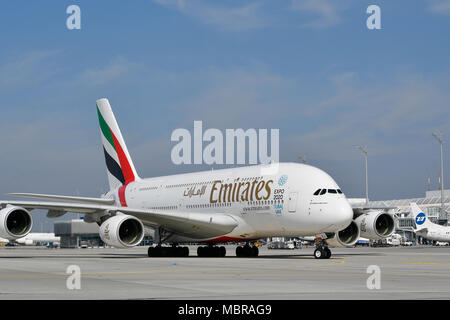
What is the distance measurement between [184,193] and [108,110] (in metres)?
10.2

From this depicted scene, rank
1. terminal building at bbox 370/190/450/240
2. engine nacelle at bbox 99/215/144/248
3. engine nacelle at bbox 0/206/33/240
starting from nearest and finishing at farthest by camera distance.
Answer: engine nacelle at bbox 0/206/33/240
engine nacelle at bbox 99/215/144/248
terminal building at bbox 370/190/450/240

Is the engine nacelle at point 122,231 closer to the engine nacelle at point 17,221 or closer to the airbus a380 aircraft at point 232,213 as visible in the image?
the airbus a380 aircraft at point 232,213

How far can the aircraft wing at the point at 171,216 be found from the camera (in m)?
32.3

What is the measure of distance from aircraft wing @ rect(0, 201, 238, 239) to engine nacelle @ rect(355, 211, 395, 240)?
6.20 metres

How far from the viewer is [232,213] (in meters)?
32.6

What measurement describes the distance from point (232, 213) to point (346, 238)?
5.72 metres

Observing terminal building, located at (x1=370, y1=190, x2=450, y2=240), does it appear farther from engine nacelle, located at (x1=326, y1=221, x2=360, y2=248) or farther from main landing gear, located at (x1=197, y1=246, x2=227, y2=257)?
engine nacelle, located at (x1=326, y1=221, x2=360, y2=248)

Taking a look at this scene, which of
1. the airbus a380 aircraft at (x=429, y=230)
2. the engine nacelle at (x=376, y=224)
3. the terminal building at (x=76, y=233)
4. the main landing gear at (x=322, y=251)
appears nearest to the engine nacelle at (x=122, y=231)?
the main landing gear at (x=322, y=251)

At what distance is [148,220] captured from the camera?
3475 cm

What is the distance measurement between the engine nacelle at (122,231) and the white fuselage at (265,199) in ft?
11.3

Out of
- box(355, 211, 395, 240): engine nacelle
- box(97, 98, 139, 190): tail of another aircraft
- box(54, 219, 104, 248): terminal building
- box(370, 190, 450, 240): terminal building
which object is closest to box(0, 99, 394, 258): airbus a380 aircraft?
box(355, 211, 395, 240): engine nacelle

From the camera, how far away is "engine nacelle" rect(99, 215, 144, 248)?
30828 mm

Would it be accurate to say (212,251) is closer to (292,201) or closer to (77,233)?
(292,201)
